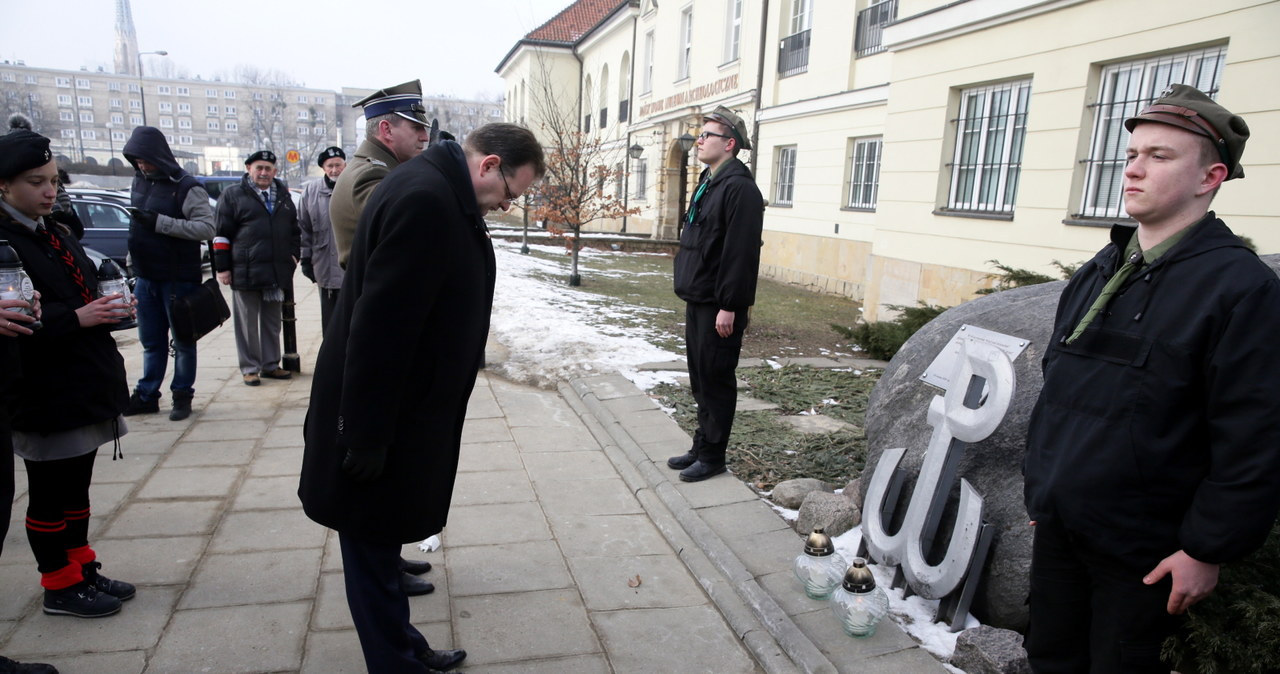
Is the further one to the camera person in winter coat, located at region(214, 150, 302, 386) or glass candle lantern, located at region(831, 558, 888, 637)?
person in winter coat, located at region(214, 150, 302, 386)

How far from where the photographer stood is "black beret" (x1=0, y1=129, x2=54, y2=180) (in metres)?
2.67

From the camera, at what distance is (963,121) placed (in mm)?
9625

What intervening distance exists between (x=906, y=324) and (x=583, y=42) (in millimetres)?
28021

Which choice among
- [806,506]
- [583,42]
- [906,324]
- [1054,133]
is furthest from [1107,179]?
[583,42]

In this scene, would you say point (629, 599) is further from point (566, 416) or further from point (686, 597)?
point (566, 416)

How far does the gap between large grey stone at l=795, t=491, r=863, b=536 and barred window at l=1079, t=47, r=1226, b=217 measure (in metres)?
5.50

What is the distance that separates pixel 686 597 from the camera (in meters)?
3.30

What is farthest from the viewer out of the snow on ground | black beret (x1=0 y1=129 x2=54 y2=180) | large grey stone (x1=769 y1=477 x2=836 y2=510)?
the snow on ground

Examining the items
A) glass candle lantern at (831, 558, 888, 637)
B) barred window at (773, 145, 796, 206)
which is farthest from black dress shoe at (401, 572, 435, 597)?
barred window at (773, 145, 796, 206)

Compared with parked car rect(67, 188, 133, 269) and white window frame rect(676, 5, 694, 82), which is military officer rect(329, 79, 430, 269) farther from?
white window frame rect(676, 5, 694, 82)

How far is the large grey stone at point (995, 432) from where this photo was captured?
2.84 meters

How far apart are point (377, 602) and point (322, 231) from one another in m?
4.75

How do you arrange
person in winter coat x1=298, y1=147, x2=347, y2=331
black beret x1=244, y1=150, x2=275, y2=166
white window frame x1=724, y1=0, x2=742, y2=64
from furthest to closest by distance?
white window frame x1=724, y1=0, x2=742, y2=64, person in winter coat x1=298, y1=147, x2=347, y2=331, black beret x1=244, y1=150, x2=275, y2=166

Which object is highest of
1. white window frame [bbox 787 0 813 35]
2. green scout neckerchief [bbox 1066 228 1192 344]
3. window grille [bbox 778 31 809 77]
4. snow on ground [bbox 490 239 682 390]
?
white window frame [bbox 787 0 813 35]
